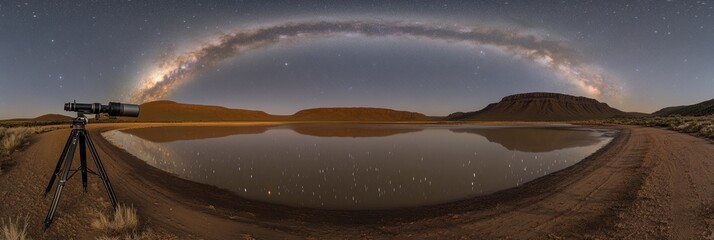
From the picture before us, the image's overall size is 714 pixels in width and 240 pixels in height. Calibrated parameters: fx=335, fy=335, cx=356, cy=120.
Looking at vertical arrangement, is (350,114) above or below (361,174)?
above

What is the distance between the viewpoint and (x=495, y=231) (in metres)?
5.18

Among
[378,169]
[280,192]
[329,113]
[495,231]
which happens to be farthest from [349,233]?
[329,113]

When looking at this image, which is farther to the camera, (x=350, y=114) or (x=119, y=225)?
(x=350, y=114)

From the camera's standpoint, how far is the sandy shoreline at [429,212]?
5051mm

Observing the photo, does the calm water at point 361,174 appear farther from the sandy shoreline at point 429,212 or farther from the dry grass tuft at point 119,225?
the dry grass tuft at point 119,225

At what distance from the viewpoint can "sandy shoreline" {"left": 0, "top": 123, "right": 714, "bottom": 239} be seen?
5051 mm

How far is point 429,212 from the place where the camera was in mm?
6641

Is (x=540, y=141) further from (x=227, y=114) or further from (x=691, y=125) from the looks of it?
(x=227, y=114)

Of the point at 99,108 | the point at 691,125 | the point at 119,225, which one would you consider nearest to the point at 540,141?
the point at 691,125

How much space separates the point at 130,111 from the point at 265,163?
25.3 feet

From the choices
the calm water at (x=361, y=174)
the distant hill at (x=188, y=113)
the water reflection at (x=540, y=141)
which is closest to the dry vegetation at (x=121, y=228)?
the calm water at (x=361, y=174)

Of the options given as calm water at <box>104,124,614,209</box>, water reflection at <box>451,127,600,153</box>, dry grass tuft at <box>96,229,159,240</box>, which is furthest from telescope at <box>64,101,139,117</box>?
water reflection at <box>451,127,600,153</box>

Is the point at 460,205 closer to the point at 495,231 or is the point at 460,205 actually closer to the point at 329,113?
the point at 495,231

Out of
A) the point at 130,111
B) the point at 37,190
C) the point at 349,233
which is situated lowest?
the point at 349,233
